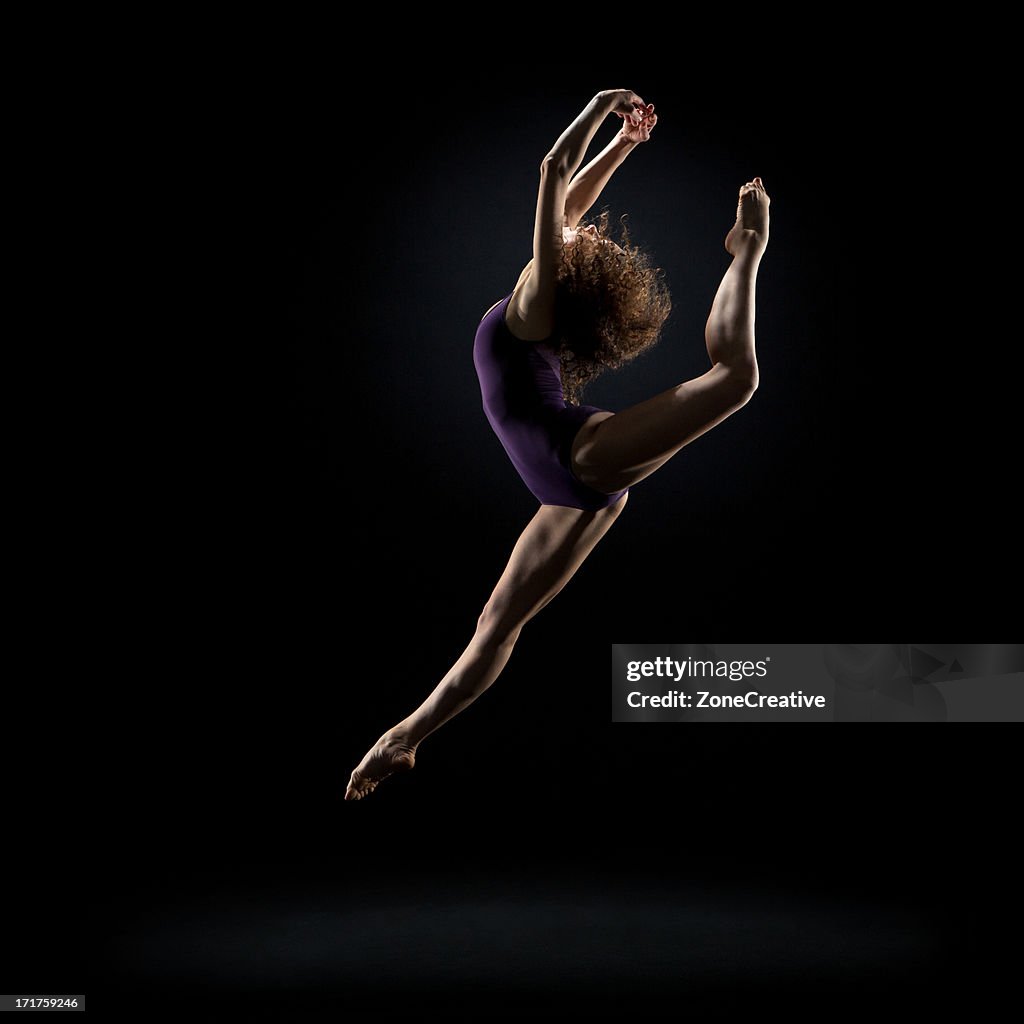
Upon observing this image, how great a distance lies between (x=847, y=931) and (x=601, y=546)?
1.72m

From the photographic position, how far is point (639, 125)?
3.31 meters

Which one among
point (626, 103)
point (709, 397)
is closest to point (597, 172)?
point (626, 103)

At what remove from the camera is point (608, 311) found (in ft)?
10.0

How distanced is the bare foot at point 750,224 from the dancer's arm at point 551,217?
37 centimetres

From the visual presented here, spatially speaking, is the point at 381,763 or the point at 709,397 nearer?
the point at 709,397

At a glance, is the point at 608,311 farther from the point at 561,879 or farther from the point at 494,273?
the point at 561,879

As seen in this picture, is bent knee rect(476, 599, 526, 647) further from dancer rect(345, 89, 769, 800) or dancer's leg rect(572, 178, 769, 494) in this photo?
dancer's leg rect(572, 178, 769, 494)

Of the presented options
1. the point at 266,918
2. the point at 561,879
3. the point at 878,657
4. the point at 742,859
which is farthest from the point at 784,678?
the point at 266,918

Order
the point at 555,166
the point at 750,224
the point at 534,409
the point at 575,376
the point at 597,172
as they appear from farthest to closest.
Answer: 1. the point at 597,172
2. the point at 575,376
3. the point at 534,409
4. the point at 750,224
5. the point at 555,166

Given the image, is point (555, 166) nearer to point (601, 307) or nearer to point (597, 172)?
point (601, 307)

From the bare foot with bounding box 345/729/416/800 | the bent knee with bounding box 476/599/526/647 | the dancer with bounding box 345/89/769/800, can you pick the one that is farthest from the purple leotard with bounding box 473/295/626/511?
the bare foot with bounding box 345/729/416/800

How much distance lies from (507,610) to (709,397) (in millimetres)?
770

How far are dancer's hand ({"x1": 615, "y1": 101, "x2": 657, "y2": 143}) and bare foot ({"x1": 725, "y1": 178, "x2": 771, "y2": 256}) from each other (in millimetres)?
432

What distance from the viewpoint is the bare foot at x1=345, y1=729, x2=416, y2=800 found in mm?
3312
